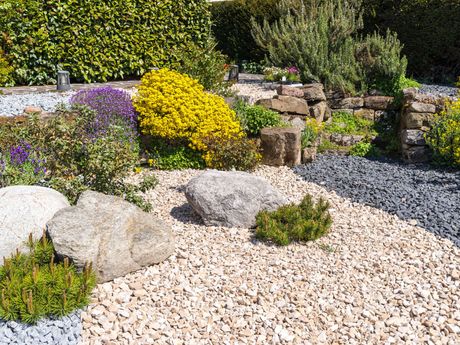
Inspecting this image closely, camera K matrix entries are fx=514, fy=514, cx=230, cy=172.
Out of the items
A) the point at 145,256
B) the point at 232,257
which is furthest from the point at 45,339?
the point at 232,257

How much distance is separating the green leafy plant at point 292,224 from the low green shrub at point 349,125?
13.3 ft

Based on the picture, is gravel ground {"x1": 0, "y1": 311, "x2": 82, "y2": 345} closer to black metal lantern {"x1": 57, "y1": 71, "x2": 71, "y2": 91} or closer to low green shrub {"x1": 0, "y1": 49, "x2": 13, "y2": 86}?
low green shrub {"x1": 0, "y1": 49, "x2": 13, "y2": 86}

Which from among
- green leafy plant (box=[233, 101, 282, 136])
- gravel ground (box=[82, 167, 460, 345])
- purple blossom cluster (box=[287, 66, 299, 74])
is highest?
purple blossom cluster (box=[287, 66, 299, 74])

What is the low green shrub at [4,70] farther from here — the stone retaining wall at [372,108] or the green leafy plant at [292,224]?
the green leafy plant at [292,224]

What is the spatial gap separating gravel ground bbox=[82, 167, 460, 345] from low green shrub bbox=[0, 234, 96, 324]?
250 mm

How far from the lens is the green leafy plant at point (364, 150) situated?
26.8 ft

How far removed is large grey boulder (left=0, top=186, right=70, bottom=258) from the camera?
4.06 m

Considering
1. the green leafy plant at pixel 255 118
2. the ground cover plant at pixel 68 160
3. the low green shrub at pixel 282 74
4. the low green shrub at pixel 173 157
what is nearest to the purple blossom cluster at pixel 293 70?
the low green shrub at pixel 282 74

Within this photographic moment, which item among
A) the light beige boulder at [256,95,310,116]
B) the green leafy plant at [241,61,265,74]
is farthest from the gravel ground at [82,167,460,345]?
the green leafy plant at [241,61,265,74]

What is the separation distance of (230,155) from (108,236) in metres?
3.05

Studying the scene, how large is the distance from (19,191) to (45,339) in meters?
1.49

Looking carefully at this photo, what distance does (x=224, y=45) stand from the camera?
14.7 meters

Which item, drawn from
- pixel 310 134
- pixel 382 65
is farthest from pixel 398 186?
pixel 382 65

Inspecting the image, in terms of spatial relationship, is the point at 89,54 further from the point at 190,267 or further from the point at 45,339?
the point at 45,339
